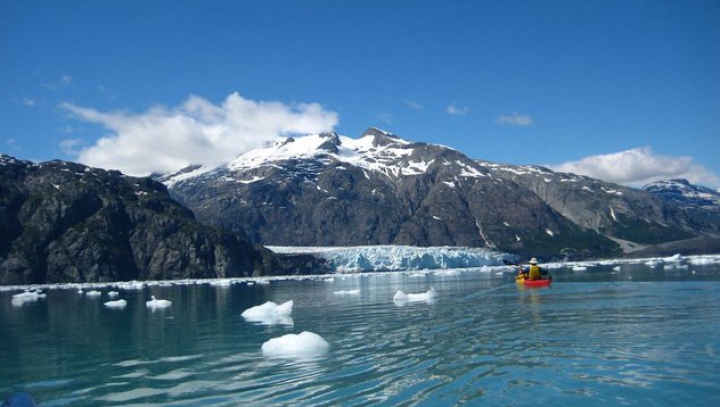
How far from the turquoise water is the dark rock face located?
5117 inches

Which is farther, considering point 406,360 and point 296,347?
point 296,347

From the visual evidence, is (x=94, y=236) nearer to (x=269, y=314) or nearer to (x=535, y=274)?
(x=535, y=274)

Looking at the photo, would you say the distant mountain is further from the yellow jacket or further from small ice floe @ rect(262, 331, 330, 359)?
small ice floe @ rect(262, 331, 330, 359)

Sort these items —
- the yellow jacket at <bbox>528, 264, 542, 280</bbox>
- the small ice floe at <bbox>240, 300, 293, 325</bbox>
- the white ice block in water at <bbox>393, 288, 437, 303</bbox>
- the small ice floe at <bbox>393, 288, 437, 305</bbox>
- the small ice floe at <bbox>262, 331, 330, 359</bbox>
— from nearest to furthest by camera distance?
the small ice floe at <bbox>262, 331, 330, 359</bbox> → the small ice floe at <bbox>240, 300, 293, 325</bbox> → the small ice floe at <bbox>393, 288, 437, 305</bbox> → the white ice block in water at <bbox>393, 288, 437, 303</bbox> → the yellow jacket at <bbox>528, 264, 542, 280</bbox>

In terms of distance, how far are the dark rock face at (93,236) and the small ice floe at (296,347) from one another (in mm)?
149183

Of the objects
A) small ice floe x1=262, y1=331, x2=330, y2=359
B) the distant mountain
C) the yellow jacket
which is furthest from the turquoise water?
the distant mountain

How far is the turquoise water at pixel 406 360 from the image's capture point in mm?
16406

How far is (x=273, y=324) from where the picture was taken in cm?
3738

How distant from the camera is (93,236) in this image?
16625cm

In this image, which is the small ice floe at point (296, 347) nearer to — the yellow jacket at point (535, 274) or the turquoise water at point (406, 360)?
the turquoise water at point (406, 360)

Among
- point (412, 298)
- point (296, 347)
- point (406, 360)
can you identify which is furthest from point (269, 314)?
point (406, 360)

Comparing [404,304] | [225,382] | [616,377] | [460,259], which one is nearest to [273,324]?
[404,304]

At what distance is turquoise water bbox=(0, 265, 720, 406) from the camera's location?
16406mm

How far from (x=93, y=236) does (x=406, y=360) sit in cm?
16646
